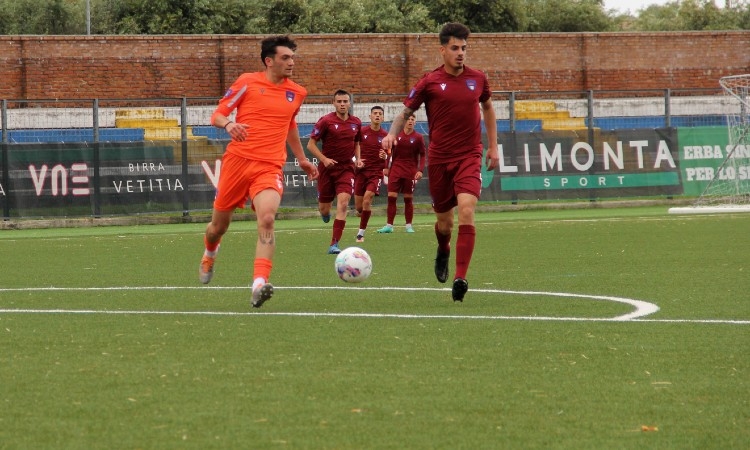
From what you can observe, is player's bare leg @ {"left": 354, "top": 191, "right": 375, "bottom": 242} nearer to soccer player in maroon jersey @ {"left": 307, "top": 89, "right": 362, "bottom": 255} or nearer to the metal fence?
soccer player in maroon jersey @ {"left": 307, "top": 89, "right": 362, "bottom": 255}

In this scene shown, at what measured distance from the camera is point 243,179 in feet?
35.3

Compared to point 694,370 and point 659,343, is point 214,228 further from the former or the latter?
point 694,370

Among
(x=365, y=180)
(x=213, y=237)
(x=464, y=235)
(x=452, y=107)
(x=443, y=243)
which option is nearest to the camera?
(x=464, y=235)

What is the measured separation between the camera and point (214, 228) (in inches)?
448

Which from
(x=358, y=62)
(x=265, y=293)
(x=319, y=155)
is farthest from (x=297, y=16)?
(x=265, y=293)

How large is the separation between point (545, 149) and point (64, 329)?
23436 mm

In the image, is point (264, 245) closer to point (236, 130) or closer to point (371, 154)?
point (236, 130)

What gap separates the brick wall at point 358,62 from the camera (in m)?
42.8

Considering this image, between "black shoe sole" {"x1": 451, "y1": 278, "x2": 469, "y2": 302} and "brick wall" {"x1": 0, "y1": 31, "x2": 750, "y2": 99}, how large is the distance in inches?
1345

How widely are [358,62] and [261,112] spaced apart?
34611 millimetres

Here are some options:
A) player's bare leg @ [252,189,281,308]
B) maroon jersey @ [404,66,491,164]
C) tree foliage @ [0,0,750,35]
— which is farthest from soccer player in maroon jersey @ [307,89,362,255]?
tree foliage @ [0,0,750,35]

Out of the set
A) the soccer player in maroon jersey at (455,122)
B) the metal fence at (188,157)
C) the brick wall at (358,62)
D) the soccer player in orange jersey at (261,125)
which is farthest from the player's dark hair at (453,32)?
the brick wall at (358,62)

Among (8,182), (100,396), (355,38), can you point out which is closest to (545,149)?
(8,182)

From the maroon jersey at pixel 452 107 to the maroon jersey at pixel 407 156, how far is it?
11.5m
